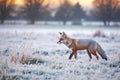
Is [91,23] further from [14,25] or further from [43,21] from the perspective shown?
[14,25]

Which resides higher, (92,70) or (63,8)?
(63,8)

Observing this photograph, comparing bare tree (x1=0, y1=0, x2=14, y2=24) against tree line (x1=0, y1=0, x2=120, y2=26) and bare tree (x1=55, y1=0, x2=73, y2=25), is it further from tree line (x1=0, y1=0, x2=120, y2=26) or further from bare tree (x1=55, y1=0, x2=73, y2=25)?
bare tree (x1=55, y1=0, x2=73, y2=25)

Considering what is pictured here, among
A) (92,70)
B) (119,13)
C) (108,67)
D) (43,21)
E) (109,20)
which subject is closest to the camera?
(92,70)

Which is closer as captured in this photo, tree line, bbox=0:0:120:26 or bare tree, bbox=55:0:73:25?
tree line, bbox=0:0:120:26

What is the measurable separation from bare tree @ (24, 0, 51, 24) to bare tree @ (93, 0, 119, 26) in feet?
28.6

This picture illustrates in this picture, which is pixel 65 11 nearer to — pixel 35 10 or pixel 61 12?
pixel 61 12

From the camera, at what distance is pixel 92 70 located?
795 cm

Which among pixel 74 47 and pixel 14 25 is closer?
pixel 74 47

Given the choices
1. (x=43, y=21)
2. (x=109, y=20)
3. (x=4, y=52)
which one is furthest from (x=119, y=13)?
(x=4, y=52)

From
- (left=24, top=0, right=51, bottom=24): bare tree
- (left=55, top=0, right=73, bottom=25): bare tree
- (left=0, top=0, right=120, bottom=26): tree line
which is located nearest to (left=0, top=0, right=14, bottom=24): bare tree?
(left=0, top=0, right=120, bottom=26): tree line

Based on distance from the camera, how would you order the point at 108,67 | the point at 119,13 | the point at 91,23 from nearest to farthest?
1. the point at 108,67
2. the point at 119,13
3. the point at 91,23

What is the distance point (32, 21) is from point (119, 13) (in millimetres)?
14320

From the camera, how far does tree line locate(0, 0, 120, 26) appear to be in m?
27.5

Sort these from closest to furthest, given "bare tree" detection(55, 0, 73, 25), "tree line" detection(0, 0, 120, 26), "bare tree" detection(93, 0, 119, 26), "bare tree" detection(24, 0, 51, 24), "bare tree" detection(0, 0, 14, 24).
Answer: "bare tree" detection(0, 0, 14, 24) < "tree line" detection(0, 0, 120, 26) < "bare tree" detection(93, 0, 119, 26) < "bare tree" detection(24, 0, 51, 24) < "bare tree" detection(55, 0, 73, 25)
